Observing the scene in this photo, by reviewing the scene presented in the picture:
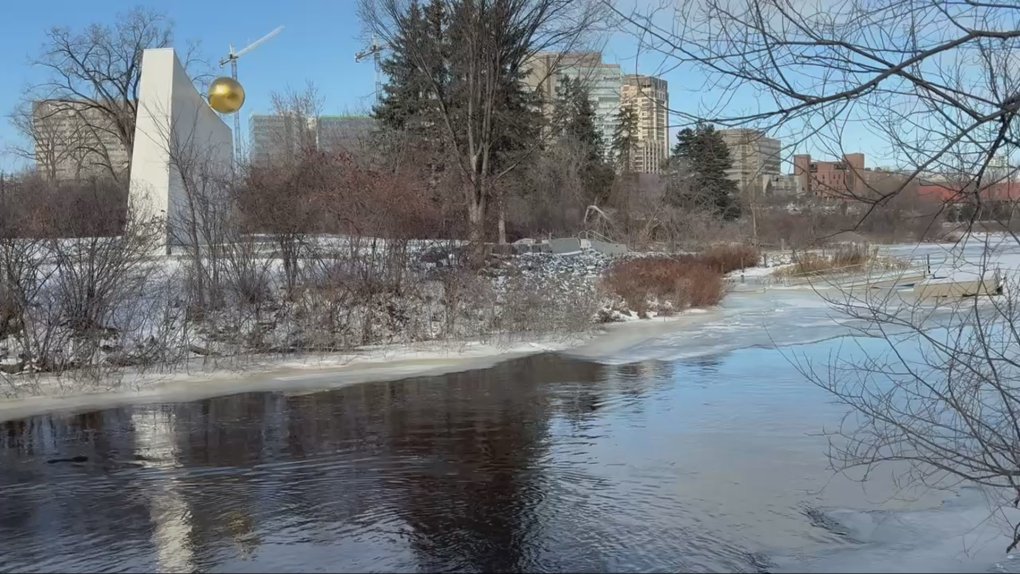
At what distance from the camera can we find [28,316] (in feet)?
45.8

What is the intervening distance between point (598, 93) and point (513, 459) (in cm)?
430

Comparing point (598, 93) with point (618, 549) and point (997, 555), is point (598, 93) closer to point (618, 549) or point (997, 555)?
point (618, 549)

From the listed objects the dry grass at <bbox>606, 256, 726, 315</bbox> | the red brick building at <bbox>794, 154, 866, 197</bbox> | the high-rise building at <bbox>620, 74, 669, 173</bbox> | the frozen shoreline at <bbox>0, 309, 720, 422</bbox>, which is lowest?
the frozen shoreline at <bbox>0, 309, 720, 422</bbox>

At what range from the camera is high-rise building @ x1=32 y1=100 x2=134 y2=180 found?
178 feet

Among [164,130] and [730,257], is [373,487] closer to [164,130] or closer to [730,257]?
[164,130]

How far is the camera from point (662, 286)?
24.5m

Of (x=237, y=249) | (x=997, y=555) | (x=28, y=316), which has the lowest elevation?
(x=997, y=555)

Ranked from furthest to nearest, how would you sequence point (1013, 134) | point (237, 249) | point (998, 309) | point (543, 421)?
1. point (237, 249)
2. point (543, 421)
3. point (998, 309)
4. point (1013, 134)

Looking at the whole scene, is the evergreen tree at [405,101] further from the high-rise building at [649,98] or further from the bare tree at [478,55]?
the high-rise building at [649,98]

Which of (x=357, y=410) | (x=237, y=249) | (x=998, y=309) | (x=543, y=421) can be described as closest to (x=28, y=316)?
(x=237, y=249)

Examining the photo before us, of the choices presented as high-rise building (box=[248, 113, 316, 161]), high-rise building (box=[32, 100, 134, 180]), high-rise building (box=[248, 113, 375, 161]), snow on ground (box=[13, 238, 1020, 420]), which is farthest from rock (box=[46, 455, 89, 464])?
high-rise building (box=[248, 113, 375, 161])

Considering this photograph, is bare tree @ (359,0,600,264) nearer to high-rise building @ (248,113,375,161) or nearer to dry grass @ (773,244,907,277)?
dry grass @ (773,244,907,277)

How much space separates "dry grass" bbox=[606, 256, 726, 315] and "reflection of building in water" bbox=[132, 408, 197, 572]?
48.4ft

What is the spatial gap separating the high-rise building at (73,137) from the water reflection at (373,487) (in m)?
48.4
